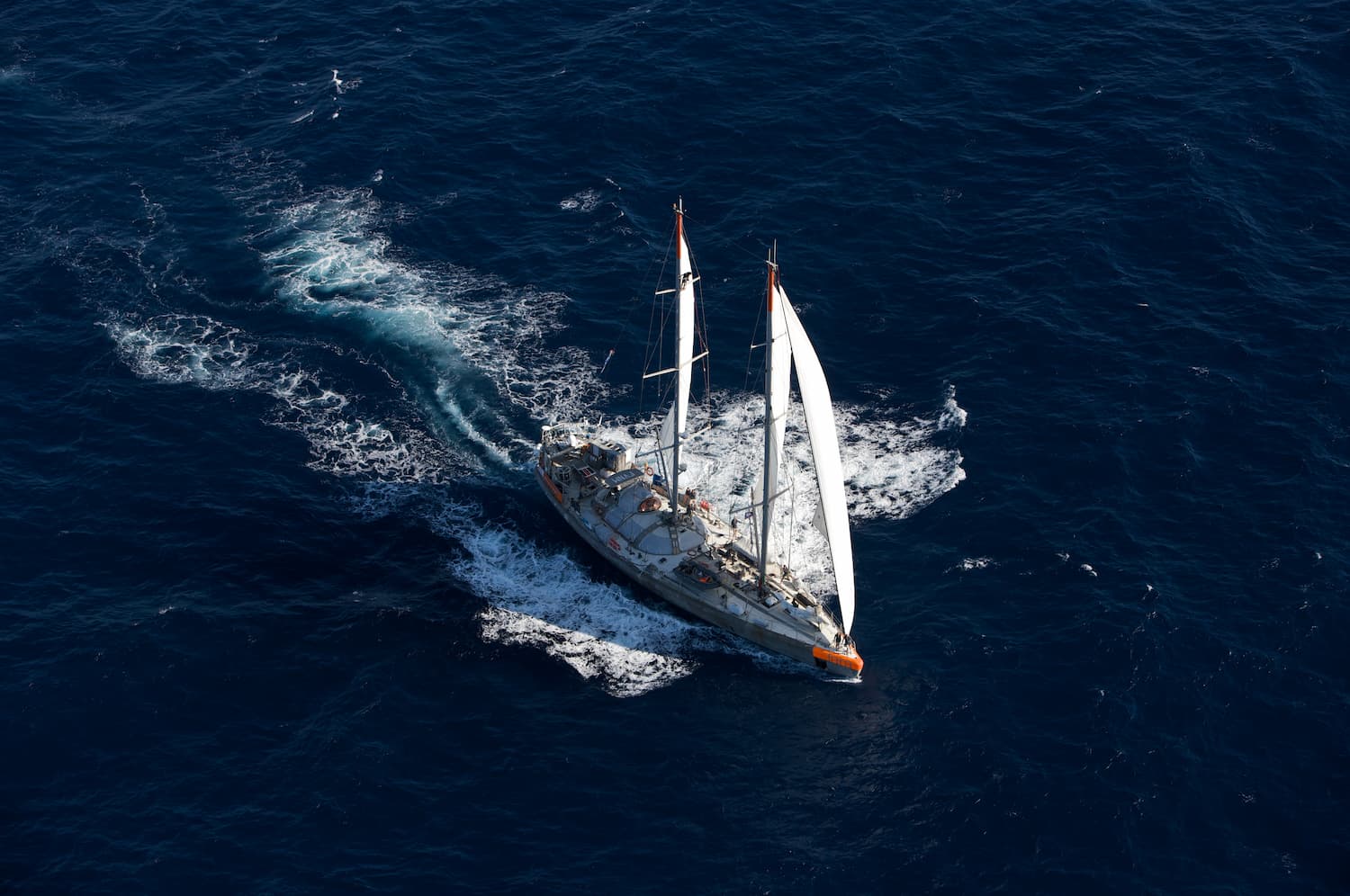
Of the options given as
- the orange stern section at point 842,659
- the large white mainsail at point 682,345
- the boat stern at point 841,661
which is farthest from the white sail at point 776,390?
A: the boat stern at point 841,661

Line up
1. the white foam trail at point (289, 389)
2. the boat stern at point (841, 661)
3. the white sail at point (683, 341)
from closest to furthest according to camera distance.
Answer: the boat stern at point (841, 661) → the white sail at point (683, 341) → the white foam trail at point (289, 389)

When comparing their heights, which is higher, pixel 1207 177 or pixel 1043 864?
pixel 1207 177

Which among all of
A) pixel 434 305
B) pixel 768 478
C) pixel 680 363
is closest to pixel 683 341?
pixel 680 363

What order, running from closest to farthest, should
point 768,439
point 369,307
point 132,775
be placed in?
point 132,775 < point 768,439 < point 369,307

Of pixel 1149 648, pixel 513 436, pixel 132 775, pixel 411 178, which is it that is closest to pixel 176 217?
pixel 411 178

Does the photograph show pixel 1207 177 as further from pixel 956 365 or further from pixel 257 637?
pixel 257 637

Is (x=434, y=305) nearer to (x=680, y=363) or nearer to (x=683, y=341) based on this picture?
(x=683, y=341)

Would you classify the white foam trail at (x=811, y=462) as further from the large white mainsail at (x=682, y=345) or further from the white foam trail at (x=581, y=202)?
the white foam trail at (x=581, y=202)

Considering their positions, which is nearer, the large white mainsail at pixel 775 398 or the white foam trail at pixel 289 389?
the large white mainsail at pixel 775 398
